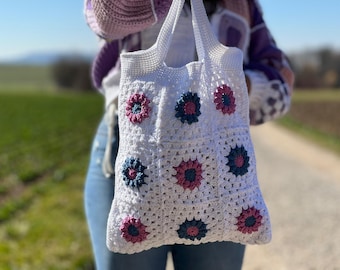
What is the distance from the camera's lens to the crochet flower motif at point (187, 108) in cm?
132

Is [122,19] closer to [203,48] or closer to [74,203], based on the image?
[203,48]

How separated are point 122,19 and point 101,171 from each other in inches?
18.2

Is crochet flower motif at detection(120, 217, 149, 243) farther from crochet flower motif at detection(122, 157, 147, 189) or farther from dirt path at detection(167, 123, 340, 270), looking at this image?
dirt path at detection(167, 123, 340, 270)

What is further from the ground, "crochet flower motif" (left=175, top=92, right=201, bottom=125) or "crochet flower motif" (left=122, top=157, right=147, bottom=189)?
"crochet flower motif" (left=175, top=92, right=201, bottom=125)

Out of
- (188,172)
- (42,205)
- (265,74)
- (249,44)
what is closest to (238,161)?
(188,172)

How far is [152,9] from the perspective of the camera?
4.85 ft

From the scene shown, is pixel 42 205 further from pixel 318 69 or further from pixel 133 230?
pixel 318 69

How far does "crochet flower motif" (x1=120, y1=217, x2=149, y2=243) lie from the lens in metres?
1.36

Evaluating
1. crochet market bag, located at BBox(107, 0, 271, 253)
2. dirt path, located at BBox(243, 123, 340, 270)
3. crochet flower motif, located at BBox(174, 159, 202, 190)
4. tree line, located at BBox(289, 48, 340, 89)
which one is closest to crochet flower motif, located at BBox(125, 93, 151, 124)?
crochet market bag, located at BBox(107, 0, 271, 253)

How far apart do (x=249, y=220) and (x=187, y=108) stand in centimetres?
33

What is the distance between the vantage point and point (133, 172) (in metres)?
1.34

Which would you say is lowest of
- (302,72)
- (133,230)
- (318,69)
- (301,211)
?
(318,69)

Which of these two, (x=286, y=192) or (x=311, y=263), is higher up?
(x=311, y=263)

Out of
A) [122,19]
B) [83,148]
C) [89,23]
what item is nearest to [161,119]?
[122,19]
